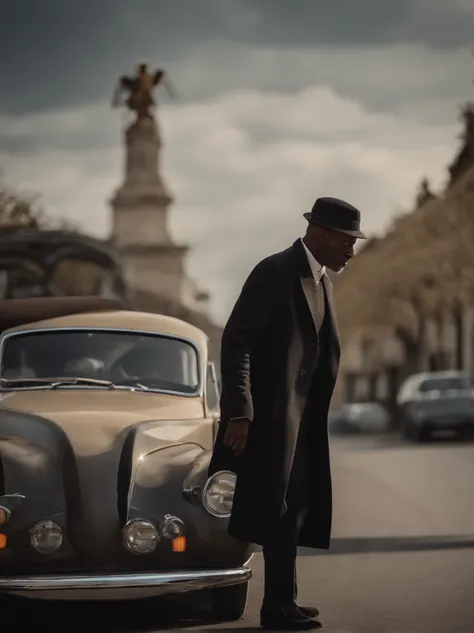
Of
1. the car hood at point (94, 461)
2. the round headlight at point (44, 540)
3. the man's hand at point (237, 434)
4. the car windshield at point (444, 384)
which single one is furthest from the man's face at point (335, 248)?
the car windshield at point (444, 384)

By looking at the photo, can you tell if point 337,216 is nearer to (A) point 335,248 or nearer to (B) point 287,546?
(A) point 335,248

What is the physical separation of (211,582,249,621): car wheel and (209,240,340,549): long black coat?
599 millimetres

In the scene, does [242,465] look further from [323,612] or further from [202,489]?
[323,612]

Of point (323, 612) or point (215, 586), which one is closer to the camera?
point (215, 586)

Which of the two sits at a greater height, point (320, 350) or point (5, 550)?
point (320, 350)

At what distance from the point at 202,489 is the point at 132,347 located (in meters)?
2.20

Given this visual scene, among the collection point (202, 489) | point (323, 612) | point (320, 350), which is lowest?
point (323, 612)

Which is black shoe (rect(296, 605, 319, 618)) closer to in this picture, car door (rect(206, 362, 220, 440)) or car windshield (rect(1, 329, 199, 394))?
car door (rect(206, 362, 220, 440))

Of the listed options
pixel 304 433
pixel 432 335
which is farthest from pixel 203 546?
pixel 432 335

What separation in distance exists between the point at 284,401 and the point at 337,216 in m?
0.89

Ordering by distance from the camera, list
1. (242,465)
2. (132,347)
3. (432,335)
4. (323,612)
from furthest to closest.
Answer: (432,335) → (132,347) → (323,612) → (242,465)

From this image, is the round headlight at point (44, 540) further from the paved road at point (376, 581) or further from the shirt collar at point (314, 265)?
the shirt collar at point (314, 265)

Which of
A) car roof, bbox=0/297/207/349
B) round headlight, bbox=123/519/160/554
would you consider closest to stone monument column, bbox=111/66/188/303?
car roof, bbox=0/297/207/349

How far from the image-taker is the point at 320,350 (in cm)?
Answer: 796
